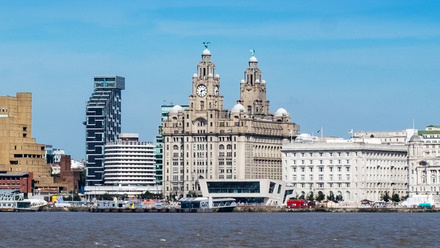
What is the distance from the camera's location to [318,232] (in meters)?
172

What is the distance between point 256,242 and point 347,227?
135ft

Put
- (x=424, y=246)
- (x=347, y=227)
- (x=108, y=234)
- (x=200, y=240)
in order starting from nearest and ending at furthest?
(x=424, y=246) → (x=200, y=240) → (x=108, y=234) → (x=347, y=227)

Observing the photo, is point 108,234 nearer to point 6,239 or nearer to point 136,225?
point 6,239

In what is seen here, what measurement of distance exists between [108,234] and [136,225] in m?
29.4

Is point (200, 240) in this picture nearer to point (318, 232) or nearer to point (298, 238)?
point (298, 238)

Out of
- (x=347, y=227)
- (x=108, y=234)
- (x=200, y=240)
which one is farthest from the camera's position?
(x=347, y=227)

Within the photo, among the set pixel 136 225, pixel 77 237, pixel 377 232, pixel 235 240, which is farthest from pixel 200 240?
pixel 136 225

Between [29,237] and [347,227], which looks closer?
[29,237]

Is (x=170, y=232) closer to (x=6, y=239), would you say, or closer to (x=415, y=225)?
(x=6, y=239)

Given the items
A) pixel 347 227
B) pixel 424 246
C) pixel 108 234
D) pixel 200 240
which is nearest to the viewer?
pixel 424 246

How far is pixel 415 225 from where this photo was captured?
7702 inches

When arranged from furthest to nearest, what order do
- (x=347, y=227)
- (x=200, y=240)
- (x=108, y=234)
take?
1. (x=347, y=227)
2. (x=108, y=234)
3. (x=200, y=240)

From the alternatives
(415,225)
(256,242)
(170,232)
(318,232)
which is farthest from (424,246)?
(415,225)

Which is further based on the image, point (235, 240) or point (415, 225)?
point (415, 225)
